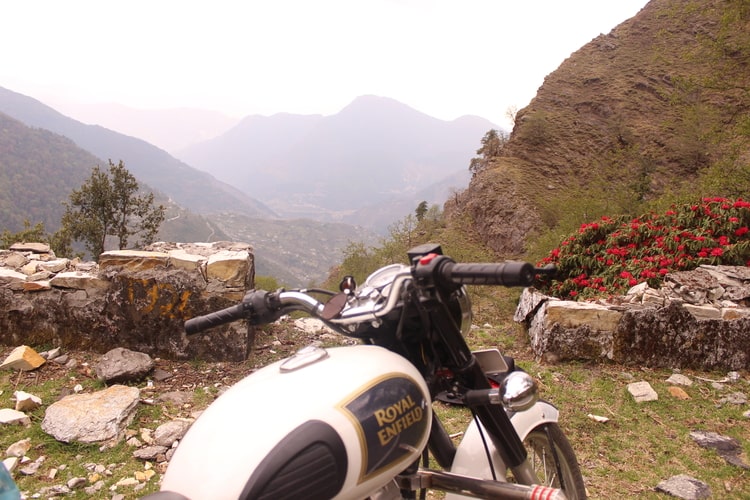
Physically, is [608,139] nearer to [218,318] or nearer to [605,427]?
[605,427]

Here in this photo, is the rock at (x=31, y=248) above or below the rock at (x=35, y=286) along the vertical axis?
above

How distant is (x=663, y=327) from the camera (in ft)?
16.7

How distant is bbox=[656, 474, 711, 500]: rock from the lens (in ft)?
10.3

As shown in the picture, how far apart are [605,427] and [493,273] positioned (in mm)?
3582

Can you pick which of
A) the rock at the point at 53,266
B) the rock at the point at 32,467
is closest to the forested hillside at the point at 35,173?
the rock at the point at 53,266

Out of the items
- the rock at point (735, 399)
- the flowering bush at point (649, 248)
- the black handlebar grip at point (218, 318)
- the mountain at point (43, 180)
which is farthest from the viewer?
the mountain at point (43, 180)

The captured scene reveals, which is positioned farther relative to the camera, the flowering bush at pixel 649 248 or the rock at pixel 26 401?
the flowering bush at pixel 649 248

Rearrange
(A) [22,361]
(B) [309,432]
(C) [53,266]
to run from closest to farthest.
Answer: (B) [309,432] < (A) [22,361] < (C) [53,266]

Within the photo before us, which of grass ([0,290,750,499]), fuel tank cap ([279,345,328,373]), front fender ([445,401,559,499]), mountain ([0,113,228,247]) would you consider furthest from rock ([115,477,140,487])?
mountain ([0,113,228,247])

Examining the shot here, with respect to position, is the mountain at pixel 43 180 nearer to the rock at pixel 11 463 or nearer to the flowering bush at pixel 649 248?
the flowering bush at pixel 649 248

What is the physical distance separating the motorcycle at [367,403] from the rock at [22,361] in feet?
13.9

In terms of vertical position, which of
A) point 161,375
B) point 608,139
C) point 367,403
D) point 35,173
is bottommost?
point 161,375

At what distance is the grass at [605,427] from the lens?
10.9 feet

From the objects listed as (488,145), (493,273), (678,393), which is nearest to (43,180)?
(488,145)
